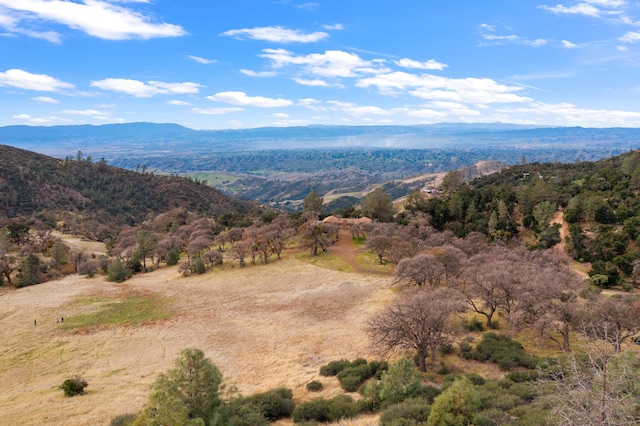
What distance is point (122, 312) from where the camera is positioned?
3928cm

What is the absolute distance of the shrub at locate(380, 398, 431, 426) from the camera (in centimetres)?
1544

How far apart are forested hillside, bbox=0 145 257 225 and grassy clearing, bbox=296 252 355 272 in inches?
2063

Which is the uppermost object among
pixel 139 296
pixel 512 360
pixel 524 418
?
pixel 524 418

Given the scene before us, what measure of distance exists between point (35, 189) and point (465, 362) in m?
131

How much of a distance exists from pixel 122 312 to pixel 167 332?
900 cm

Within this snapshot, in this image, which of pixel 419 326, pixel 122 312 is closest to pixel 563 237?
pixel 419 326

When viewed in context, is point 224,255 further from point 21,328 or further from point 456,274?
point 456,274

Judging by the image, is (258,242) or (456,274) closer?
(456,274)

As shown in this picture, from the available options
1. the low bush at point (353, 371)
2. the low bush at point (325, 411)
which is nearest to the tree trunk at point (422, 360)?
the low bush at point (353, 371)

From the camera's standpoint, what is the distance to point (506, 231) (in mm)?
56219

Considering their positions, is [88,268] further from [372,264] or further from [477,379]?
[477,379]

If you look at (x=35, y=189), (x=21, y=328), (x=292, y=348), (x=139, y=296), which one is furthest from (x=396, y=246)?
(x=35, y=189)

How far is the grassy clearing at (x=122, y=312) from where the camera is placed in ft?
120

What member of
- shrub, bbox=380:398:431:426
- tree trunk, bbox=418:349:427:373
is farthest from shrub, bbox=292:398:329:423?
tree trunk, bbox=418:349:427:373
